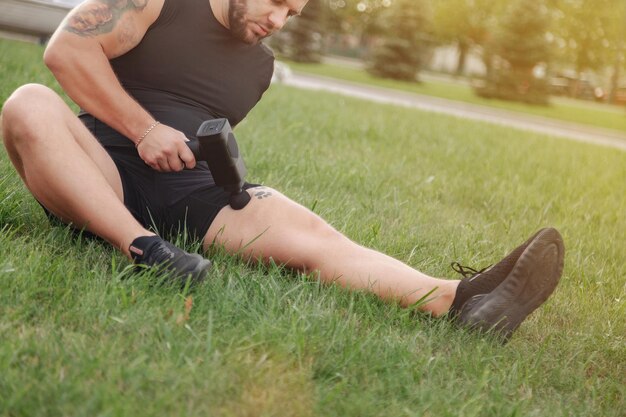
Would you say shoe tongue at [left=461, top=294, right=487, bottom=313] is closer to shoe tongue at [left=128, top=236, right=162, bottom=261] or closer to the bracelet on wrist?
shoe tongue at [left=128, top=236, right=162, bottom=261]

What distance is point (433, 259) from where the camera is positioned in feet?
11.5

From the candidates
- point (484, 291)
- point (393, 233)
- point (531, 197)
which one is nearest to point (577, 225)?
point (531, 197)

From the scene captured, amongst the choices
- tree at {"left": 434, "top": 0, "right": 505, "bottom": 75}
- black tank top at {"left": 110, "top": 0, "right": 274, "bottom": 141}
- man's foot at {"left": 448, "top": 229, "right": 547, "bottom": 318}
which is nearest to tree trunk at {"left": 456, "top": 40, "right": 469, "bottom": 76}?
tree at {"left": 434, "top": 0, "right": 505, "bottom": 75}

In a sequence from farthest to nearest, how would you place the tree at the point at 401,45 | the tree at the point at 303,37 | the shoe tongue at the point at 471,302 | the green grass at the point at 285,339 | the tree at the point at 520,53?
1. the tree at the point at 303,37
2. the tree at the point at 401,45
3. the tree at the point at 520,53
4. the shoe tongue at the point at 471,302
5. the green grass at the point at 285,339

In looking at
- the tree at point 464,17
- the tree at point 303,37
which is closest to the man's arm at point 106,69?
the tree at point 303,37

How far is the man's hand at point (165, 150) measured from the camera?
2.60 metres

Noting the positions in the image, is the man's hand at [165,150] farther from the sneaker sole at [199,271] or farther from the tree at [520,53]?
the tree at [520,53]

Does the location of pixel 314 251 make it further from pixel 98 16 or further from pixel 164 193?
pixel 98 16

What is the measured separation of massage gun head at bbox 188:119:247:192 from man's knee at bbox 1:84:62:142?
0.51 metres

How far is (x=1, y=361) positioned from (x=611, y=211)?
5.10m

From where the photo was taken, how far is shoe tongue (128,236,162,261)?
243 centimetres

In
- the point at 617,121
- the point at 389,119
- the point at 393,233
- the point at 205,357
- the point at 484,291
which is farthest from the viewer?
the point at 617,121

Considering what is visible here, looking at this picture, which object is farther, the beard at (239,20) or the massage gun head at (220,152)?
the beard at (239,20)

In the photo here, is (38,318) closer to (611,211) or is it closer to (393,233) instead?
(393,233)
